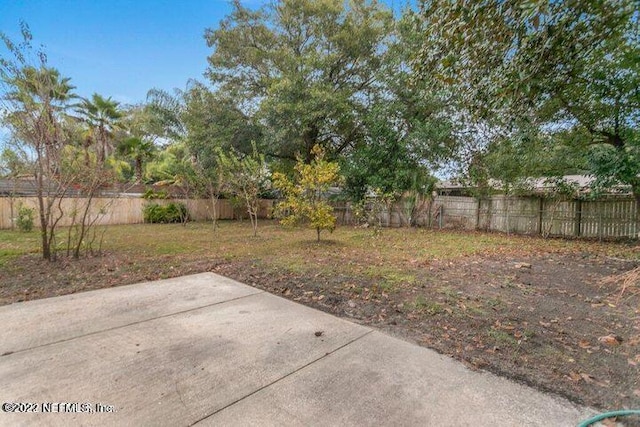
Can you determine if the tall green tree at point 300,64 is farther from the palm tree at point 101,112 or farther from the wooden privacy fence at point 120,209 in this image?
the palm tree at point 101,112

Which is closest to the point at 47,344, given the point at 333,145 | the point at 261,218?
the point at 333,145

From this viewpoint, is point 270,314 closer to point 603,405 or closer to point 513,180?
point 603,405

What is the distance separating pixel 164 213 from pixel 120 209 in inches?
73.5

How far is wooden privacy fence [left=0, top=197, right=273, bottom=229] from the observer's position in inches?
449

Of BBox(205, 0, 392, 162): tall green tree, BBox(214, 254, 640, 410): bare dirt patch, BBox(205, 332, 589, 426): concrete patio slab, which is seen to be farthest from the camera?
BBox(205, 0, 392, 162): tall green tree

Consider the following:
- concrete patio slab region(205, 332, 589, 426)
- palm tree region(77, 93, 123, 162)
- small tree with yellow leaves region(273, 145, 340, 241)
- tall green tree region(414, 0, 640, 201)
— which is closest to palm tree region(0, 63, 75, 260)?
small tree with yellow leaves region(273, 145, 340, 241)

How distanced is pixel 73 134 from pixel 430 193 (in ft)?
38.3

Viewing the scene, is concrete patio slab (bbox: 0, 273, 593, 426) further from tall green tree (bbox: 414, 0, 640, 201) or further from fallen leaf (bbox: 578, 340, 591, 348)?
tall green tree (bbox: 414, 0, 640, 201)

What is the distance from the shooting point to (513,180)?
33.6 ft

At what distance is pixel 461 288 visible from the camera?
4.30 m

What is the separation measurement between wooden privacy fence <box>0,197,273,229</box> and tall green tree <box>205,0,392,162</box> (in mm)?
4020

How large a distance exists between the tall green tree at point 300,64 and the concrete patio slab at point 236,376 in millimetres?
10374

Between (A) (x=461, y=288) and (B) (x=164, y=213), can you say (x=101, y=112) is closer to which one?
(B) (x=164, y=213)

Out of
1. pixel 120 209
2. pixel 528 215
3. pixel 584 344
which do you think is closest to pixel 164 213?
pixel 120 209
